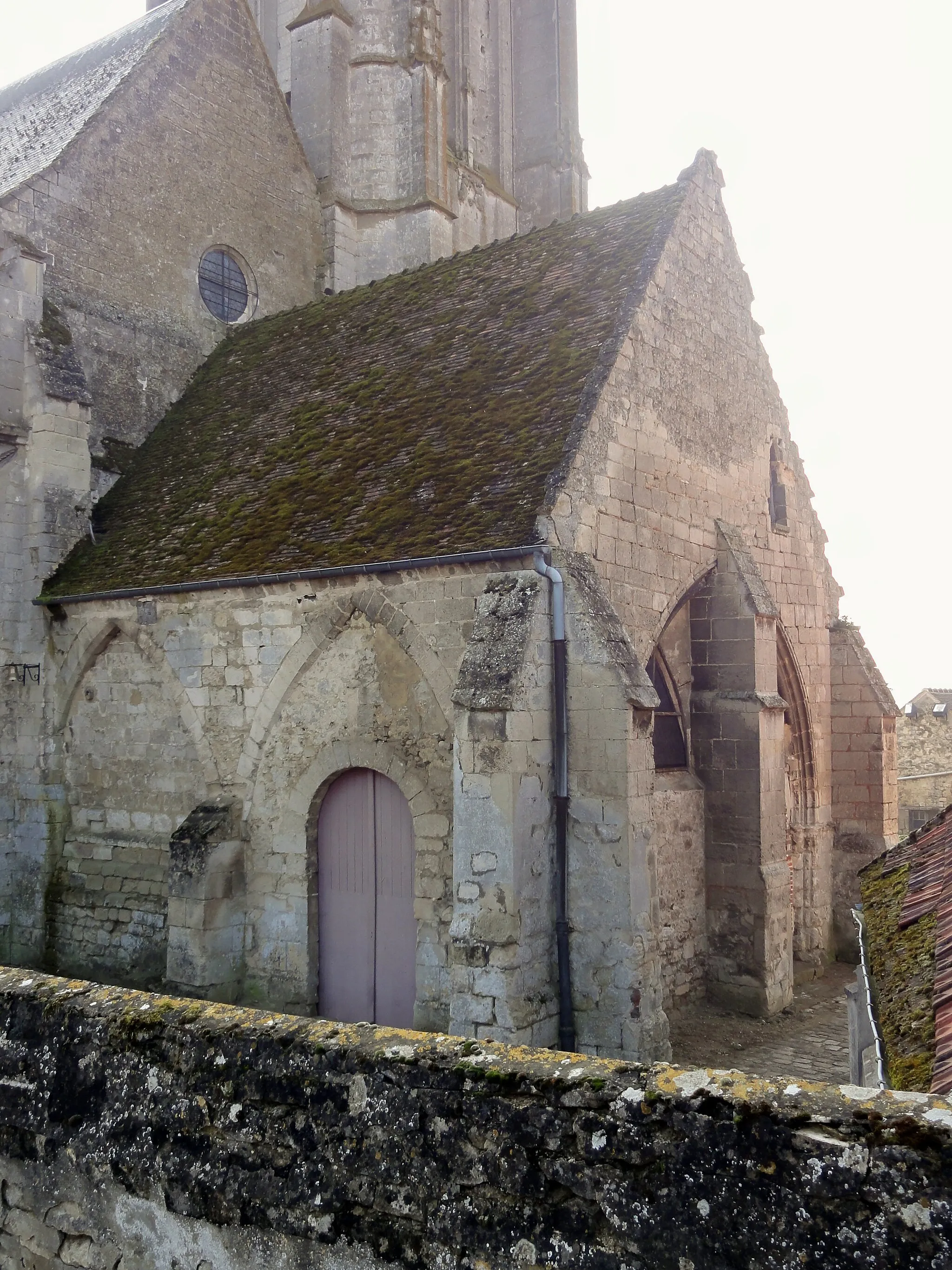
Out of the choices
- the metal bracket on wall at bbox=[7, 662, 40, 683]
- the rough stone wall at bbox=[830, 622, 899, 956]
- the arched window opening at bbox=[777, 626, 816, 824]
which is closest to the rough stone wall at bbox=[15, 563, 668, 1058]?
the metal bracket on wall at bbox=[7, 662, 40, 683]

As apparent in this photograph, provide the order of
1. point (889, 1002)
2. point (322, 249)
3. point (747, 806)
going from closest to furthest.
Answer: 1. point (889, 1002)
2. point (747, 806)
3. point (322, 249)

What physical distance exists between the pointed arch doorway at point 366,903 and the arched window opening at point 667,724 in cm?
284

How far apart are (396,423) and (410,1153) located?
800cm

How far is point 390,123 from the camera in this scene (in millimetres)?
18172

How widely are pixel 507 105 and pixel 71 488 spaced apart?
15.4 m

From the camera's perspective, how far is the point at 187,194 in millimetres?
14086

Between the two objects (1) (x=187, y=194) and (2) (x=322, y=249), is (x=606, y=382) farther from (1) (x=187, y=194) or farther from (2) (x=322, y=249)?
(2) (x=322, y=249)

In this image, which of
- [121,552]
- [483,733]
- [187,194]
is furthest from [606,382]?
[187,194]

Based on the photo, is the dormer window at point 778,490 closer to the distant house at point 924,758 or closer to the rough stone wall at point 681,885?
the rough stone wall at point 681,885

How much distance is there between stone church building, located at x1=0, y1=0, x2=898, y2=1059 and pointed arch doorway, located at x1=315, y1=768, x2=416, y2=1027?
0.11ft

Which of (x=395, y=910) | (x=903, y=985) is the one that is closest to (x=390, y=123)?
(x=395, y=910)

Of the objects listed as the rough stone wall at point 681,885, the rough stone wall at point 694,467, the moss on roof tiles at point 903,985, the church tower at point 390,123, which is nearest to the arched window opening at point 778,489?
the rough stone wall at point 694,467

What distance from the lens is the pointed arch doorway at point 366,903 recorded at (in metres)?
8.70

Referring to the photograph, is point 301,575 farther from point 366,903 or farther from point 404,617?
point 366,903
